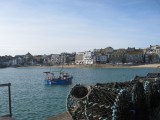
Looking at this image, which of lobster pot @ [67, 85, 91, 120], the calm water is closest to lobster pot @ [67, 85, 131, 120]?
lobster pot @ [67, 85, 91, 120]

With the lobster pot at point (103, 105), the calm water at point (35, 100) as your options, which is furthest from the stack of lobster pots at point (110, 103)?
the calm water at point (35, 100)

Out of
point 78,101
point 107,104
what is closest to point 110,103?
point 107,104

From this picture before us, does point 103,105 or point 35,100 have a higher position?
point 103,105

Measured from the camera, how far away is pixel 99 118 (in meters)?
13.2

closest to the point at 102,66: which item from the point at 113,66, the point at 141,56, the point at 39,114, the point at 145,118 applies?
the point at 113,66

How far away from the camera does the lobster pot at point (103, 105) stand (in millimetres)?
12961

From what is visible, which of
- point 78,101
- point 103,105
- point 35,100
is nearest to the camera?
point 103,105

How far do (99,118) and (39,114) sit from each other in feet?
49.3

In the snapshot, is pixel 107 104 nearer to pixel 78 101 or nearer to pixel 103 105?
pixel 103 105

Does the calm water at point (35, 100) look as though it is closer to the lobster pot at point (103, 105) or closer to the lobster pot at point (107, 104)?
the lobster pot at point (103, 105)

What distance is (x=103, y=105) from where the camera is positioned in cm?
1326

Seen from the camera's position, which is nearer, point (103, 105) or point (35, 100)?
point (103, 105)

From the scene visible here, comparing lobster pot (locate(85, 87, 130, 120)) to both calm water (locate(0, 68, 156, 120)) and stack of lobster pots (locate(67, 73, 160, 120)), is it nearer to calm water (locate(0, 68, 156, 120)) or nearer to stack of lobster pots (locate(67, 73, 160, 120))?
stack of lobster pots (locate(67, 73, 160, 120))

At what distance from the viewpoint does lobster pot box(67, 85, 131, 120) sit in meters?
13.0
